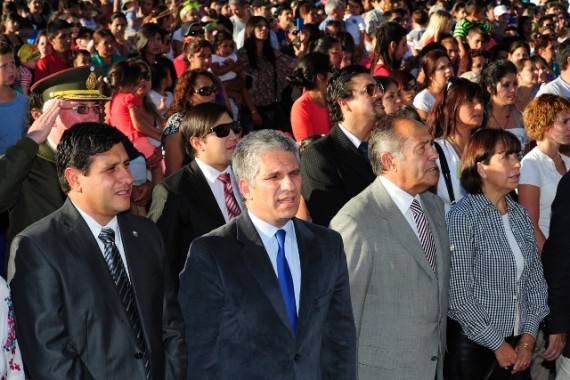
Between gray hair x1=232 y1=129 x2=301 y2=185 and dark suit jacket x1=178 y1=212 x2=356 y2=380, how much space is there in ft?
0.90

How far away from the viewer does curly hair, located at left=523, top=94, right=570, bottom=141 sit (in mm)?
6469

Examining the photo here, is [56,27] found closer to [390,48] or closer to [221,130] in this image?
[390,48]

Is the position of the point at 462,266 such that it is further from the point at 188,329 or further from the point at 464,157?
the point at 188,329

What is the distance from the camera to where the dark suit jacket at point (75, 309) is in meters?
3.62

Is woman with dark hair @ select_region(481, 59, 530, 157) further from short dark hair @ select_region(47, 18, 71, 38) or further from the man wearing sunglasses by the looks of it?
short dark hair @ select_region(47, 18, 71, 38)

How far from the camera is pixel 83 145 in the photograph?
3.94 m

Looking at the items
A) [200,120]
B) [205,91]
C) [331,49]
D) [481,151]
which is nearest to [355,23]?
[331,49]

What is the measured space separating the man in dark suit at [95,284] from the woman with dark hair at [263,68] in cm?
709

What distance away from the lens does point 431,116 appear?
673cm

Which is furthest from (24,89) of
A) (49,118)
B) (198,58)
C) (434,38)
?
(49,118)

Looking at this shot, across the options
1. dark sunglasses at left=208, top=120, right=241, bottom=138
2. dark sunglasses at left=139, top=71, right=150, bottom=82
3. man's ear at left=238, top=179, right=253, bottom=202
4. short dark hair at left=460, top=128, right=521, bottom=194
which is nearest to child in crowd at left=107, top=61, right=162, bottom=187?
dark sunglasses at left=139, top=71, right=150, bottom=82

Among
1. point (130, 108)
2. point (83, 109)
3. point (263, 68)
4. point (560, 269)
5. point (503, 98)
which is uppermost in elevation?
point (83, 109)

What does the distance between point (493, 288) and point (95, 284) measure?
7.25 ft

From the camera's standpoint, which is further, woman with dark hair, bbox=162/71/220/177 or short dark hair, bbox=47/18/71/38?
short dark hair, bbox=47/18/71/38
